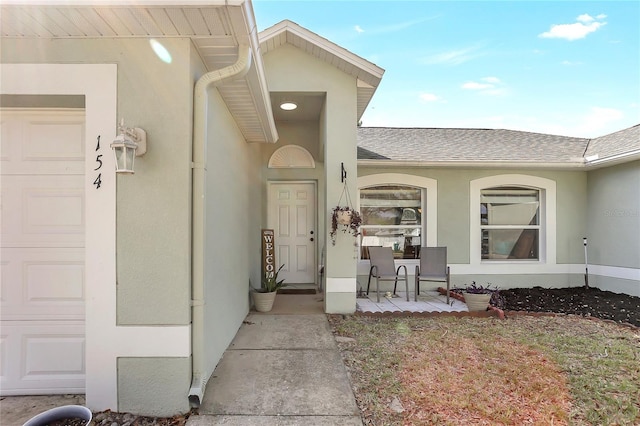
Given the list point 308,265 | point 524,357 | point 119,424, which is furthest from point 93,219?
point 308,265

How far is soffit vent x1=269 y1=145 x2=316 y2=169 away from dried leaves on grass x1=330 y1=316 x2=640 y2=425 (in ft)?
11.3

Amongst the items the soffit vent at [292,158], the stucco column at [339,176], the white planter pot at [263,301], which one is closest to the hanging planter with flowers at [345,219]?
the stucco column at [339,176]

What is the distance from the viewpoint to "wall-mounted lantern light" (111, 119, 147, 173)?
88.0 inches

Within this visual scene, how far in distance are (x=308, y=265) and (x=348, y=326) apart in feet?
8.88

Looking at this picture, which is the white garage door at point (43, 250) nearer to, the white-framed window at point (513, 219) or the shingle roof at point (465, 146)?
the shingle roof at point (465, 146)

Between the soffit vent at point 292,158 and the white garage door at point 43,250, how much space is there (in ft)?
14.7

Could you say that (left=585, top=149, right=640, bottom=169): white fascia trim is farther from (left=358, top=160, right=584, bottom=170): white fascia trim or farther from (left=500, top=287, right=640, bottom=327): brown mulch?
(left=500, top=287, right=640, bottom=327): brown mulch

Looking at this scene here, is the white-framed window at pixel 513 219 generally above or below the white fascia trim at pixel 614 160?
below

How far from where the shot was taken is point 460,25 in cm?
720

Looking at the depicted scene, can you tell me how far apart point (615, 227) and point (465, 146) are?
10.6 feet

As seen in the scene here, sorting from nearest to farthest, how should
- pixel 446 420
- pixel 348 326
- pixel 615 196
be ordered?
1. pixel 446 420
2. pixel 348 326
3. pixel 615 196

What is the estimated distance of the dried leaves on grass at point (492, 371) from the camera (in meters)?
2.54

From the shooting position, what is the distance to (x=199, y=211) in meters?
2.55

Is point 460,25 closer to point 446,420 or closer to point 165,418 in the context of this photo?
point 446,420
